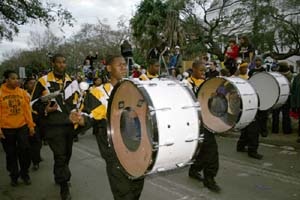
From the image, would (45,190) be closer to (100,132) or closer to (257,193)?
(100,132)

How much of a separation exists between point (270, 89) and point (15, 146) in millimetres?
5019

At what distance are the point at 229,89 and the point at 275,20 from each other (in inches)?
485

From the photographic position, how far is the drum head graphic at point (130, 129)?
2.96 metres

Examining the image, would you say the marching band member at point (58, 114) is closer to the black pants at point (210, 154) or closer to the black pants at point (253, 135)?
the black pants at point (210, 154)

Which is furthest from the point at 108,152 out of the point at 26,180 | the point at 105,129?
the point at 26,180

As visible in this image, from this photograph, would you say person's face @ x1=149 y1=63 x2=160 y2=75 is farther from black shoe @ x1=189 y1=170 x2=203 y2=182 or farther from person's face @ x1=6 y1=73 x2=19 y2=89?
person's face @ x1=6 y1=73 x2=19 y2=89

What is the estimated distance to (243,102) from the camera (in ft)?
16.9

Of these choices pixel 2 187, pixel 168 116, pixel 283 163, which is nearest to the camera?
pixel 168 116

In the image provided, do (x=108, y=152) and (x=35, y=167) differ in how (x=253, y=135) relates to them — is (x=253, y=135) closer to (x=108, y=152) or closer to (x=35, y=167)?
(x=108, y=152)

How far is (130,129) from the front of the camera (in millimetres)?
3246

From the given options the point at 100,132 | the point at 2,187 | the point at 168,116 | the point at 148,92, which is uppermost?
the point at 148,92

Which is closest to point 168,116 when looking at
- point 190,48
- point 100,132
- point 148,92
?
point 148,92

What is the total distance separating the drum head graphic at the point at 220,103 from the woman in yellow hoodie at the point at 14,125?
289 cm

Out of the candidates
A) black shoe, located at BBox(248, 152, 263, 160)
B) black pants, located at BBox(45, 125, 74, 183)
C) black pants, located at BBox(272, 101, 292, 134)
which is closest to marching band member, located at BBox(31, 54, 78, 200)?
black pants, located at BBox(45, 125, 74, 183)
